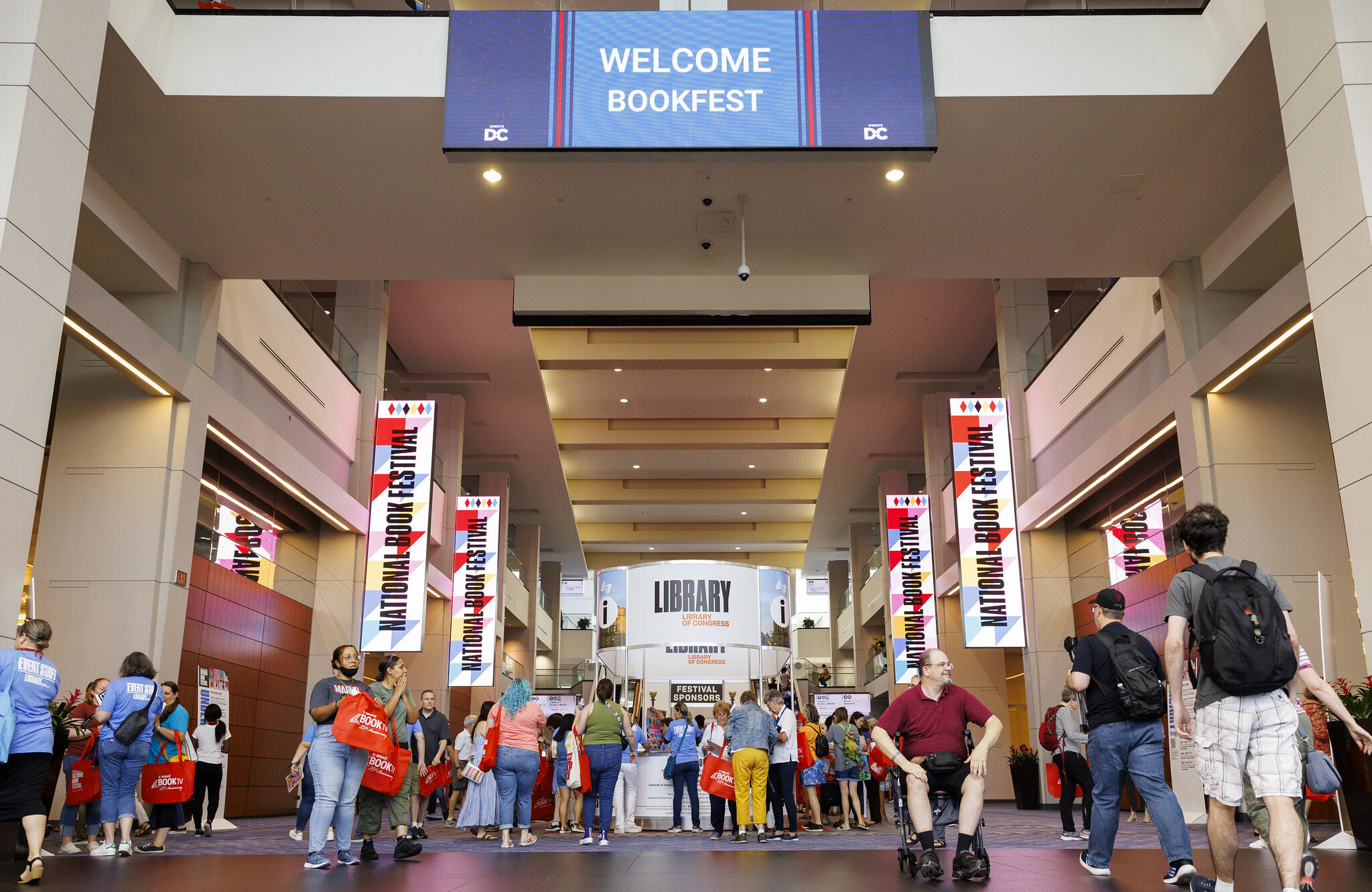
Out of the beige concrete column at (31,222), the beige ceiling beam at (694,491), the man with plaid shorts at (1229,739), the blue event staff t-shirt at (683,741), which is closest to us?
the man with plaid shorts at (1229,739)

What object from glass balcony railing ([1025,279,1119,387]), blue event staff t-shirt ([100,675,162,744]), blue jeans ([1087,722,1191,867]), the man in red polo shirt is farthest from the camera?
glass balcony railing ([1025,279,1119,387])

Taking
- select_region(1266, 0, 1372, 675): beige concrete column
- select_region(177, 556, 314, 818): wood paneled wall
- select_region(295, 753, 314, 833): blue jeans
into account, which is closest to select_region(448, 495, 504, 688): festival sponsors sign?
select_region(177, 556, 314, 818): wood paneled wall

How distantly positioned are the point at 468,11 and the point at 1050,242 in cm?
644

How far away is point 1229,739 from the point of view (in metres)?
4.27

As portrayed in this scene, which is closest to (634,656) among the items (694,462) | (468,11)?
(468,11)

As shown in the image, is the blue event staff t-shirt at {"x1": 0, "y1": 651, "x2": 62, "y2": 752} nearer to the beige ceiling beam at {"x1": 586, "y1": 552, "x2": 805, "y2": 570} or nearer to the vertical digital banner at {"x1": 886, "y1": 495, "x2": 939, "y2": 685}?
the vertical digital banner at {"x1": 886, "y1": 495, "x2": 939, "y2": 685}

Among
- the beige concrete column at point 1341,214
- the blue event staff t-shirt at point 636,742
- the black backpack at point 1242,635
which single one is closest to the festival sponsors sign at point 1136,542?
the blue event staff t-shirt at point 636,742

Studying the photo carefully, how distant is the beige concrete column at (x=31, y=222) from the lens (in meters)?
6.04

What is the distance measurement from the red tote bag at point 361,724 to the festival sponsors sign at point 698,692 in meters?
6.63

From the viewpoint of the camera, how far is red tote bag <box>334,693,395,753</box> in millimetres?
6984

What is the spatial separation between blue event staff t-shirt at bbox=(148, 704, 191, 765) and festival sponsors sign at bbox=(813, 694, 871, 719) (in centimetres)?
1128

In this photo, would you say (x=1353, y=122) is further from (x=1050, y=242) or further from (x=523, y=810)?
(x=523, y=810)

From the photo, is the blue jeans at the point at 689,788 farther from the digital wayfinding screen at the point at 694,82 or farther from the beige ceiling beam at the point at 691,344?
the beige ceiling beam at the point at 691,344

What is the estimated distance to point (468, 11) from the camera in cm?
867
